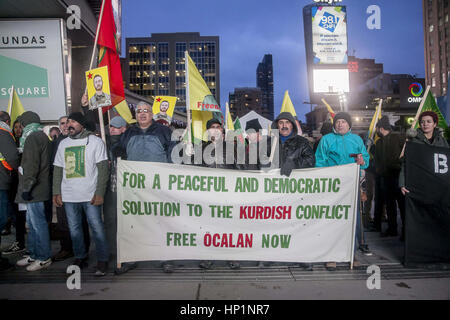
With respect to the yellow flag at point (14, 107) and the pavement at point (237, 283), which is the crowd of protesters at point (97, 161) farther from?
the yellow flag at point (14, 107)

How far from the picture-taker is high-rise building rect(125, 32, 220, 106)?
393 ft

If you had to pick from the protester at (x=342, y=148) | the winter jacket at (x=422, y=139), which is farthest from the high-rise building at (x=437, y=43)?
the protester at (x=342, y=148)

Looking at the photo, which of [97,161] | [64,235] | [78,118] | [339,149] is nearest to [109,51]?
[78,118]

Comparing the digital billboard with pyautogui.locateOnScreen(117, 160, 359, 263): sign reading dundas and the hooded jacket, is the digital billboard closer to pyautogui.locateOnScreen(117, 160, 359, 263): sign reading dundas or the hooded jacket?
pyautogui.locateOnScreen(117, 160, 359, 263): sign reading dundas

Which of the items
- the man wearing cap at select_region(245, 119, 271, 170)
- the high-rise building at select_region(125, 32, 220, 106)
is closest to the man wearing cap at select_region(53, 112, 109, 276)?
the man wearing cap at select_region(245, 119, 271, 170)

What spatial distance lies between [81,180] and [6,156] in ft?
4.00

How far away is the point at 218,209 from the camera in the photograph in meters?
3.77

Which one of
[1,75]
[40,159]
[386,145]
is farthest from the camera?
[1,75]

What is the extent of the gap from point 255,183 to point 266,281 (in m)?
1.17

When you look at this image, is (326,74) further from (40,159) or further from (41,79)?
(40,159)

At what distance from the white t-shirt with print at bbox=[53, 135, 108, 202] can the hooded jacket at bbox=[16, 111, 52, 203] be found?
0.33 meters

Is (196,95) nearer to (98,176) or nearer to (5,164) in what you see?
(98,176)
